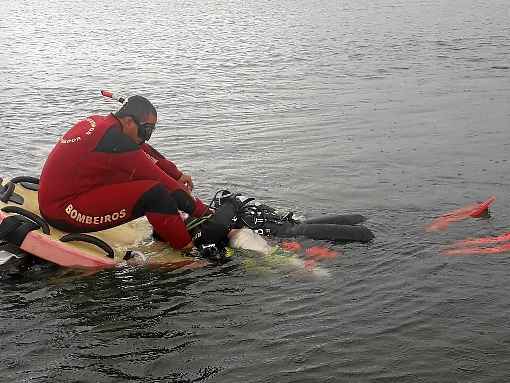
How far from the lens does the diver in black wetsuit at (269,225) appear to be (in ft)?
26.9

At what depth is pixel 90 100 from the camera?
17859 mm

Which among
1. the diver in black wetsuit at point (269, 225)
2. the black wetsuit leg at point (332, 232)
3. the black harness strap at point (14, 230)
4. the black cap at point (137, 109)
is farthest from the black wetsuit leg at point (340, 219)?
the black harness strap at point (14, 230)

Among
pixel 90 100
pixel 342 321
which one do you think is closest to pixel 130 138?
pixel 342 321

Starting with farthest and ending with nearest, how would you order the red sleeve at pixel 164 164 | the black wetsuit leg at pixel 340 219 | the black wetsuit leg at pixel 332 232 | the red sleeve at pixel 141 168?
the black wetsuit leg at pixel 340 219 < the red sleeve at pixel 164 164 < the black wetsuit leg at pixel 332 232 < the red sleeve at pixel 141 168

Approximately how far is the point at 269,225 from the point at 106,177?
6.95 feet

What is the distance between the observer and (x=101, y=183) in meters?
7.46

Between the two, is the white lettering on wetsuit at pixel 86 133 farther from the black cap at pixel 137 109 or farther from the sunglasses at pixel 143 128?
the sunglasses at pixel 143 128

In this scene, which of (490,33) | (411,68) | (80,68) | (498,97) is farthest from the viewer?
(490,33)

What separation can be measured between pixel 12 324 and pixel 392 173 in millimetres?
7075

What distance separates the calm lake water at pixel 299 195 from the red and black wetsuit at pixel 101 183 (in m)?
0.59

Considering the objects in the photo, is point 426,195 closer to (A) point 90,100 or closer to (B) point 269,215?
(B) point 269,215

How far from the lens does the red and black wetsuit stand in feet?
23.8

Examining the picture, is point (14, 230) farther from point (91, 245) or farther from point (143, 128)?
point (143, 128)

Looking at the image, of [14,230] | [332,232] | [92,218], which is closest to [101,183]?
[92,218]
